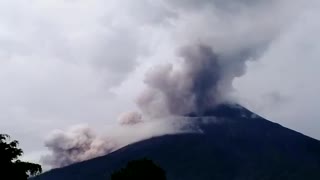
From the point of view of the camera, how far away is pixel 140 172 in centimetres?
5119

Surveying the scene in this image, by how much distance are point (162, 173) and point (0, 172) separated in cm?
3244

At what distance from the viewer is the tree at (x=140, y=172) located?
5044cm

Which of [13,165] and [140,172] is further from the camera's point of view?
[140,172]

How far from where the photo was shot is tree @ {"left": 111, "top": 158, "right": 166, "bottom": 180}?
165ft

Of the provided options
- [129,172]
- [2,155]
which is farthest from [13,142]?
[129,172]

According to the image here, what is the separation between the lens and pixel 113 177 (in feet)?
172

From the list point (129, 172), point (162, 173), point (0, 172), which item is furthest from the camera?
point (162, 173)

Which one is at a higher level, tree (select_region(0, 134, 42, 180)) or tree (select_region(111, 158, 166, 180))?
tree (select_region(111, 158, 166, 180))

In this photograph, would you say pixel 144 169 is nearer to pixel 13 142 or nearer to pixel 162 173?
pixel 162 173

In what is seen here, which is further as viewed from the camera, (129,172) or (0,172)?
(129,172)

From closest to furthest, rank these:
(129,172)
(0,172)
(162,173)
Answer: (0,172) < (129,172) < (162,173)

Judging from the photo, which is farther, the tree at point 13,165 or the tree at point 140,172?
the tree at point 140,172

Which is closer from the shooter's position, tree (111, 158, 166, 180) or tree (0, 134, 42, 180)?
tree (0, 134, 42, 180)

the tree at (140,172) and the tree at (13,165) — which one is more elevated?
the tree at (140,172)
